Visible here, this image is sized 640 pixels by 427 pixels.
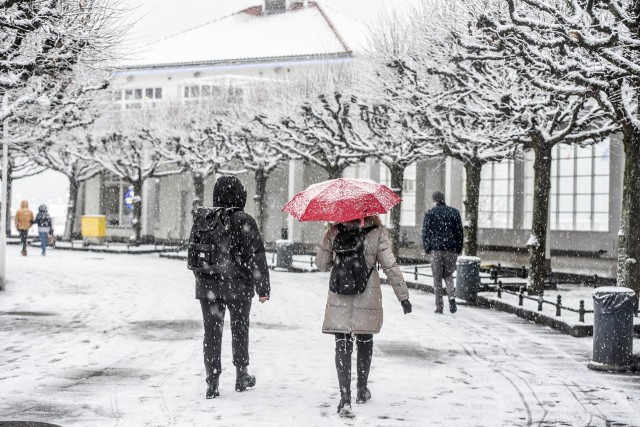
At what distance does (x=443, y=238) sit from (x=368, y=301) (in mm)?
7462

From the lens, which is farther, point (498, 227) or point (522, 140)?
point (498, 227)

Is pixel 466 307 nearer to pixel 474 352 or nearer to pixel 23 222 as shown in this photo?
pixel 474 352

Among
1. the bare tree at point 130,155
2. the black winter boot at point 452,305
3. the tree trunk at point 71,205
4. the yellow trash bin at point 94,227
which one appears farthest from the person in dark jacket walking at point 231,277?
the tree trunk at point 71,205

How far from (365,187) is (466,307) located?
9.30 m

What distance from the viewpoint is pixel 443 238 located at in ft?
46.4

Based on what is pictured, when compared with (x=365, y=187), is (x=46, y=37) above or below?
above

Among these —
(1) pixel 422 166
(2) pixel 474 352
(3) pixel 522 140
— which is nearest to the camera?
(2) pixel 474 352

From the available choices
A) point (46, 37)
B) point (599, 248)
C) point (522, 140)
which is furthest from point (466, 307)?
point (599, 248)

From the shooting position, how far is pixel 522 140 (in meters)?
18.3

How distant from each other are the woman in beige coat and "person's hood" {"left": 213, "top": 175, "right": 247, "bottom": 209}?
2.82 feet

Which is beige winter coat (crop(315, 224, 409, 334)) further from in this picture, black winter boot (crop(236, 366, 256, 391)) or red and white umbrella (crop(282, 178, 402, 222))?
black winter boot (crop(236, 366, 256, 391))

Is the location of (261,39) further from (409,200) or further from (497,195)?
(497,195)

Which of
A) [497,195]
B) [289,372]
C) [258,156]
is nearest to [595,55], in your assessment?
[289,372]

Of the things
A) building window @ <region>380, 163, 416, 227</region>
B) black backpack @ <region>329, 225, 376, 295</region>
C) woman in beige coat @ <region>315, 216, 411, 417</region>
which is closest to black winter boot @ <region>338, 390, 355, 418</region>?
woman in beige coat @ <region>315, 216, 411, 417</region>
